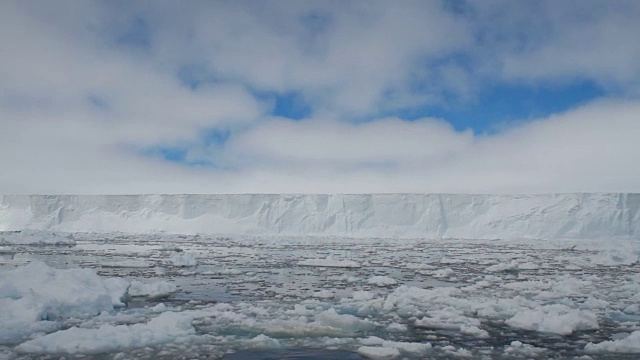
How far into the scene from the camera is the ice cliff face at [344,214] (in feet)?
166

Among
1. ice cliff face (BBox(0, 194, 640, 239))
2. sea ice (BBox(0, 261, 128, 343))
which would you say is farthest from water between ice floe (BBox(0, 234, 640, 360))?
ice cliff face (BBox(0, 194, 640, 239))

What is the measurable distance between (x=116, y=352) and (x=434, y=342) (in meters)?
4.02

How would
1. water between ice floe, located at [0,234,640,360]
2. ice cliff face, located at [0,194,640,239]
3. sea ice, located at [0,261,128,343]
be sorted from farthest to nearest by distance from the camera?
ice cliff face, located at [0,194,640,239] < sea ice, located at [0,261,128,343] < water between ice floe, located at [0,234,640,360]

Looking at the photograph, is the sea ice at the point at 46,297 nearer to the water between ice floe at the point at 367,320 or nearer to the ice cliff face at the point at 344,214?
the water between ice floe at the point at 367,320

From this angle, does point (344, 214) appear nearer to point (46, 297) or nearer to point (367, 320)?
point (46, 297)

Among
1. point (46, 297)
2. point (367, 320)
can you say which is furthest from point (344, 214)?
point (367, 320)

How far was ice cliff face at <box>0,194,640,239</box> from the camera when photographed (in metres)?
50.6

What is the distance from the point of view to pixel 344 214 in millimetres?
57375

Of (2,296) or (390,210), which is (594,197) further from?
(2,296)

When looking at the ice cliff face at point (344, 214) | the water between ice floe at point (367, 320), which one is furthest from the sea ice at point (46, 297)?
the ice cliff face at point (344, 214)

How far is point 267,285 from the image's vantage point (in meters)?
13.1

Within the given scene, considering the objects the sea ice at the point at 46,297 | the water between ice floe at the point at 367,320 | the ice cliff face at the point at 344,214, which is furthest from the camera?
the ice cliff face at the point at 344,214

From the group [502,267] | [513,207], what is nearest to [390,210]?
[513,207]

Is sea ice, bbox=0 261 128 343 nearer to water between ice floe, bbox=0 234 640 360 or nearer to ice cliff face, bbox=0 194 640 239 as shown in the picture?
water between ice floe, bbox=0 234 640 360
